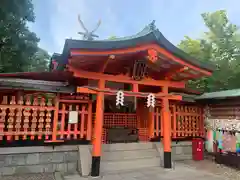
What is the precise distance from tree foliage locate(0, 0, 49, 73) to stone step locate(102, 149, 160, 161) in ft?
34.9

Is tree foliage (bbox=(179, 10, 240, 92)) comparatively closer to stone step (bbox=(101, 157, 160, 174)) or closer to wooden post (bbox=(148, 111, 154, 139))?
wooden post (bbox=(148, 111, 154, 139))

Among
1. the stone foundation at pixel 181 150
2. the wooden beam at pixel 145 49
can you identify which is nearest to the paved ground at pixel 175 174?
the stone foundation at pixel 181 150

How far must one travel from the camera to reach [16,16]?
47.2ft

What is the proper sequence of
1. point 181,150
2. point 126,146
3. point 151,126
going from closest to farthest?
point 126,146 → point 151,126 → point 181,150

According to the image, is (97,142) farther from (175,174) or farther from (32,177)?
(175,174)

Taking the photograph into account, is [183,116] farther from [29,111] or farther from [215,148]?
[29,111]

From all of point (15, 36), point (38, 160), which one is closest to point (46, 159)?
point (38, 160)

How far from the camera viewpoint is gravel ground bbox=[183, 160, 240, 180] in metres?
6.00

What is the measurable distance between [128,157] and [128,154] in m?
0.11

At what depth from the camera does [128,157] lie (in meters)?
6.70

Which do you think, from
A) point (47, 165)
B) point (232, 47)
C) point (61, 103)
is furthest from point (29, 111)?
point (232, 47)

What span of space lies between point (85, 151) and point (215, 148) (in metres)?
5.56

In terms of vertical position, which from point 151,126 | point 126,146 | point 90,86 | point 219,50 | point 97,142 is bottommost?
point 126,146

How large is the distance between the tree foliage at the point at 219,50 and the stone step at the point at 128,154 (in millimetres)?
8557
